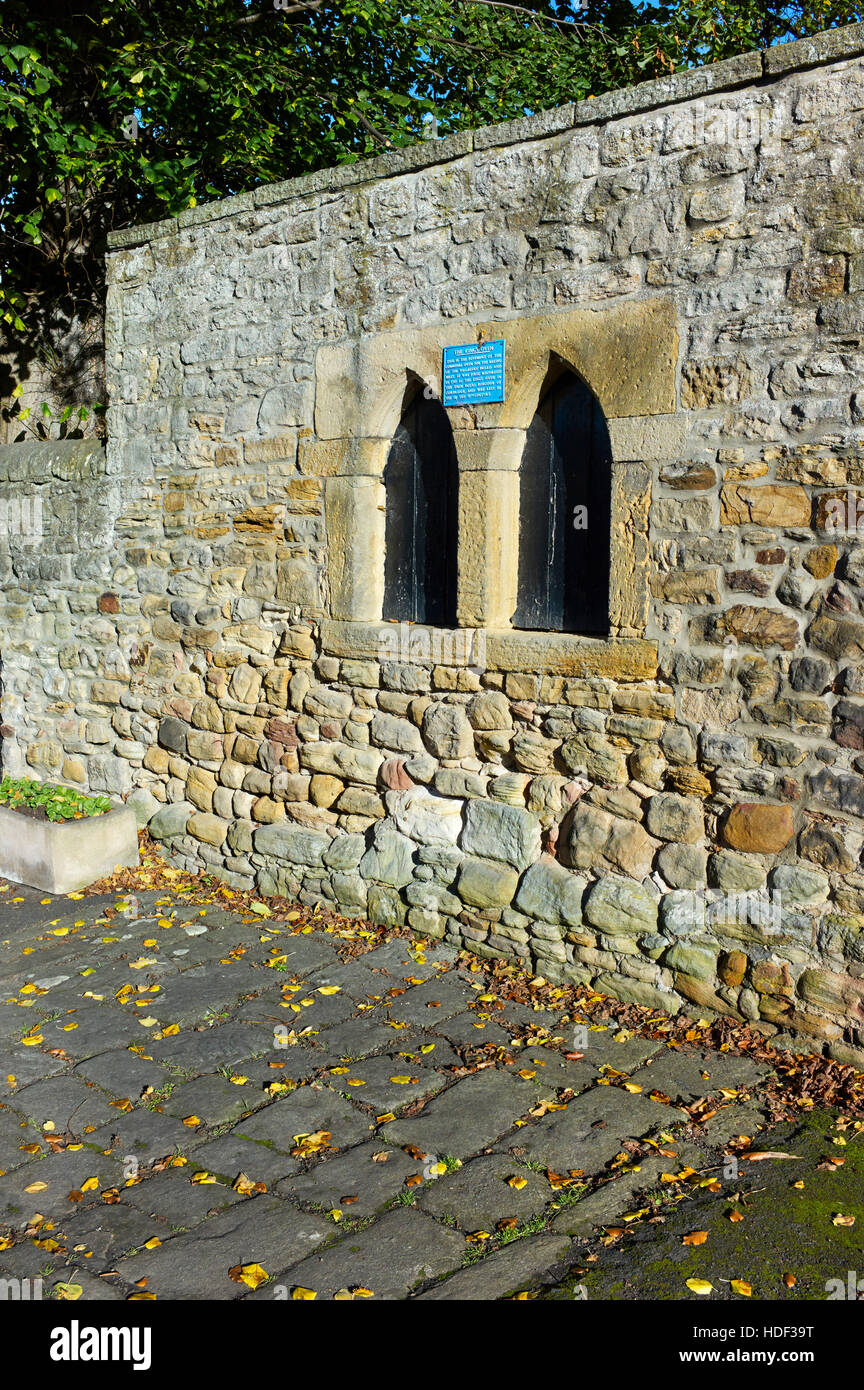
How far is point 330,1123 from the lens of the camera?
11.2 feet

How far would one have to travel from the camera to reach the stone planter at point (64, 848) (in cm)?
558

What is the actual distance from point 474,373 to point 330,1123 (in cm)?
295

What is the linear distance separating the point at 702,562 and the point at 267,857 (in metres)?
2.67

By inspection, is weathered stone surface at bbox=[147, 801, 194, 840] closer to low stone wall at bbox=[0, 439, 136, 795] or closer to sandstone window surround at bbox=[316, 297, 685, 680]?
low stone wall at bbox=[0, 439, 136, 795]

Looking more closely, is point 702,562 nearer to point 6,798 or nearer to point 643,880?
point 643,880

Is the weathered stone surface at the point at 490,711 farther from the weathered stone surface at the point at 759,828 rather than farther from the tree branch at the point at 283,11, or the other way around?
the tree branch at the point at 283,11

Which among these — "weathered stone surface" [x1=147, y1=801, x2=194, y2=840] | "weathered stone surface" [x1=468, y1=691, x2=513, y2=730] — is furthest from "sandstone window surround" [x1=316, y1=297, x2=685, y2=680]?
"weathered stone surface" [x1=147, y1=801, x2=194, y2=840]

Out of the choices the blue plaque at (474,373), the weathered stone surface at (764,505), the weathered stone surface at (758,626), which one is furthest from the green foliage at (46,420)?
the weathered stone surface at (758,626)

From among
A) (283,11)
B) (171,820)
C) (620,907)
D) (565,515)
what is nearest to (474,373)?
(565,515)

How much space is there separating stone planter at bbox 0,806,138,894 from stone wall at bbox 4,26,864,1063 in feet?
0.82

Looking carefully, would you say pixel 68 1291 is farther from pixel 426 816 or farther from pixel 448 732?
pixel 448 732

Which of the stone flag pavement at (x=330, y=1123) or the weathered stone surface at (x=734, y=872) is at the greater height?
the weathered stone surface at (x=734, y=872)

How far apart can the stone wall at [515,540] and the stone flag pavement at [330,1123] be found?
0.43 meters

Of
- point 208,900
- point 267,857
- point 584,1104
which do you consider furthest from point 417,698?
point 584,1104
